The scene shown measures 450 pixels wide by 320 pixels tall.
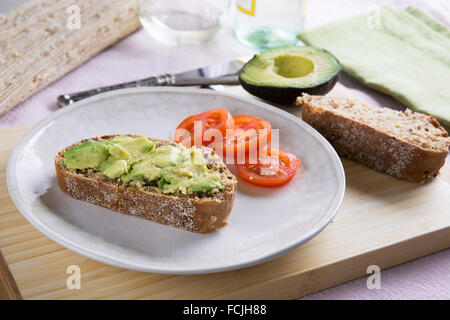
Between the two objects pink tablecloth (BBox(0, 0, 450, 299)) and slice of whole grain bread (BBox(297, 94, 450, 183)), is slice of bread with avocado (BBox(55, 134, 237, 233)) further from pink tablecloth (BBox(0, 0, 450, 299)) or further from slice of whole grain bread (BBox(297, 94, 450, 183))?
slice of whole grain bread (BBox(297, 94, 450, 183))

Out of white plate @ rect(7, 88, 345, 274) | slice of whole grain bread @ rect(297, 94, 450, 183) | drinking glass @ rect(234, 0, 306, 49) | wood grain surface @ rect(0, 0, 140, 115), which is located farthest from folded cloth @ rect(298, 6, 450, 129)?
wood grain surface @ rect(0, 0, 140, 115)

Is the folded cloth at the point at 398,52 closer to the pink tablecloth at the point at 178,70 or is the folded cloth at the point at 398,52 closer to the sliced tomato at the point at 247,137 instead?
the pink tablecloth at the point at 178,70

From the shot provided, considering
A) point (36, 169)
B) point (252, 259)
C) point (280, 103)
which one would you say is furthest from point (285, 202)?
point (36, 169)

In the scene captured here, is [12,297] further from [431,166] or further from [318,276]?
[431,166]

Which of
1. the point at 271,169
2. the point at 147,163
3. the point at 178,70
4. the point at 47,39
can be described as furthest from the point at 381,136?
the point at 47,39

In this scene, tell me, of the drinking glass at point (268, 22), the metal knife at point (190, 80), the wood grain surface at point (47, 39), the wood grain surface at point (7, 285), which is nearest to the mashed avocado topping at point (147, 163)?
the wood grain surface at point (7, 285)
